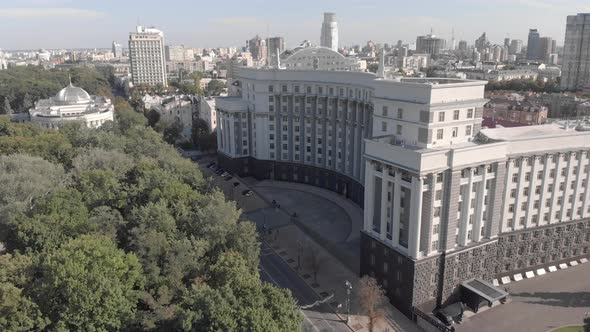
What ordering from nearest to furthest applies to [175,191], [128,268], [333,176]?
[128,268]
[175,191]
[333,176]

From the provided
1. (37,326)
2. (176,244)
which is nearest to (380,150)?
(176,244)

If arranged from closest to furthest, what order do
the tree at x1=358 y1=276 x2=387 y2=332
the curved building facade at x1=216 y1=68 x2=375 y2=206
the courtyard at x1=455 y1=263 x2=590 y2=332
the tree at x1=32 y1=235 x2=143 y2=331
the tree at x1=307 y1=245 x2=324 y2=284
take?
1. the tree at x1=32 y1=235 x2=143 y2=331
2. the tree at x1=358 y1=276 x2=387 y2=332
3. the courtyard at x1=455 y1=263 x2=590 y2=332
4. the tree at x1=307 y1=245 x2=324 y2=284
5. the curved building facade at x1=216 y1=68 x2=375 y2=206

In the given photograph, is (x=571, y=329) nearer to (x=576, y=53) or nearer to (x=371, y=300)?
(x=371, y=300)

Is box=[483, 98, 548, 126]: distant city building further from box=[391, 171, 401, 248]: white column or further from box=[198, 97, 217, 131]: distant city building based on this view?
box=[391, 171, 401, 248]: white column

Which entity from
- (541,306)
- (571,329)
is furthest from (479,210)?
(571,329)

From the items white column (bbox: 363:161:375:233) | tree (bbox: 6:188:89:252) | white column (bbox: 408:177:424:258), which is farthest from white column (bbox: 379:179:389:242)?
tree (bbox: 6:188:89:252)

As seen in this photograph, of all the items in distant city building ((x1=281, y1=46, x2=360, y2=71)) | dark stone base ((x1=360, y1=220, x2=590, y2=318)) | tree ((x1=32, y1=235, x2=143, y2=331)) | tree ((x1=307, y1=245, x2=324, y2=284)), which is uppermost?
distant city building ((x1=281, y1=46, x2=360, y2=71))

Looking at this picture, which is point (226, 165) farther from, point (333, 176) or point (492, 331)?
point (492, 331)
